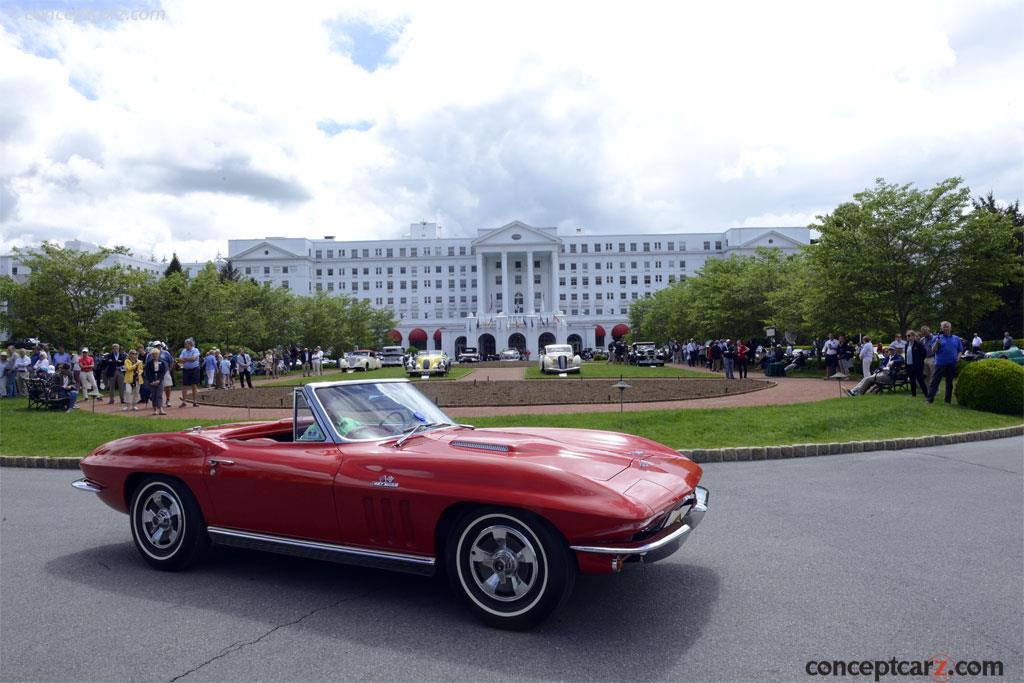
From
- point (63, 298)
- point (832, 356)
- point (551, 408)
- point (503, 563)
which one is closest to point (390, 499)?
point (503, 563)

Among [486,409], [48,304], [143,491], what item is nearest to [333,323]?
[48,304]

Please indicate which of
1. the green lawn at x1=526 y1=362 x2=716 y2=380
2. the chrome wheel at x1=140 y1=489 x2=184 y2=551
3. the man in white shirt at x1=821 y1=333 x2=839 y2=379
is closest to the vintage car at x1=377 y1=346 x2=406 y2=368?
the green lawn at x1=526 y1=362 x2=716 y2=380

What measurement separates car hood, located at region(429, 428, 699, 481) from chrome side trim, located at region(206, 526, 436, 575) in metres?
0.74

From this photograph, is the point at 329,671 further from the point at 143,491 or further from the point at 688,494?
the point at 143,491

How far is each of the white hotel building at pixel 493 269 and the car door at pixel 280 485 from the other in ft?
385

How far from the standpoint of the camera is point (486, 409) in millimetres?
17891

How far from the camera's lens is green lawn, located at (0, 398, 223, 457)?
40.6ft

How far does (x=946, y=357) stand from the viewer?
1484 cm

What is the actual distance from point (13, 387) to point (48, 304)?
3.69 m

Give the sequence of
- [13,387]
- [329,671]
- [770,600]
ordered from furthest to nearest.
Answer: [13,387] < [770,600] < [329,671]

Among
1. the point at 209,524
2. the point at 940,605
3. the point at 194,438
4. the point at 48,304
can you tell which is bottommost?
the point at 940,605

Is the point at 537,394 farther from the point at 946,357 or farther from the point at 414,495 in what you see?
the point at 414,495

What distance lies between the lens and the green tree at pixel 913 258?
25188 millimetres

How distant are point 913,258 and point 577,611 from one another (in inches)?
1063
